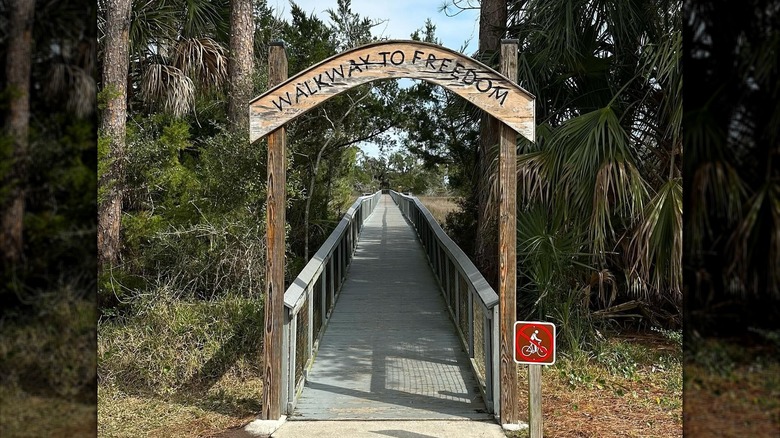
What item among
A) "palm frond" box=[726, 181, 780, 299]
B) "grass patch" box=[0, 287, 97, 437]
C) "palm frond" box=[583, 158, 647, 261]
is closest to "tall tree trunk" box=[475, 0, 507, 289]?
"palm frond" box=[583, 158, 647, 261]

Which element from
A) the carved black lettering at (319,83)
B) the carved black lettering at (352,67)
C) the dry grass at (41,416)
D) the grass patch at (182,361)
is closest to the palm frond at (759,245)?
the dry grass at (41,416)

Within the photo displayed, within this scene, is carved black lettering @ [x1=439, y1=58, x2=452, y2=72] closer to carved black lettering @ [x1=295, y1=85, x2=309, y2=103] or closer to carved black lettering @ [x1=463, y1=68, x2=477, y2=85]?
carved black lettering @ [x1=463, y1=68, x2=477, y2=85]

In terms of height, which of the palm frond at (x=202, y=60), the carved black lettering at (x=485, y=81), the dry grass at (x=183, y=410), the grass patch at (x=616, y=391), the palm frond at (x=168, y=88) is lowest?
the dry grass at (x=183, y=410)

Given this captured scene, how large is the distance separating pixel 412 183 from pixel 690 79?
4745 centimetres

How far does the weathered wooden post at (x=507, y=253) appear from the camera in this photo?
5.32 metres

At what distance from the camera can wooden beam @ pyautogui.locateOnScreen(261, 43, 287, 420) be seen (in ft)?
18.0

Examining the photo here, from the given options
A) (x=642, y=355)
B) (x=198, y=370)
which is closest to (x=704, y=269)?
(x=642, y=355)

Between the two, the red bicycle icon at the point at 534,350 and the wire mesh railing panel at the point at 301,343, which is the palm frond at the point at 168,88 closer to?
the wire mesh railing panel at the point at 301,343

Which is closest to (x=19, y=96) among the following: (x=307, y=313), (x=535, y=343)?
(x=535, y=343)

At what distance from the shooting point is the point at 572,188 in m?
6.91

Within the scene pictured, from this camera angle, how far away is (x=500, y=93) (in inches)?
207

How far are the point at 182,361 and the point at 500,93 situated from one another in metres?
4.62

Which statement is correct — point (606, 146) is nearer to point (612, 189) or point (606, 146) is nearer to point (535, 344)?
point (612, 189)

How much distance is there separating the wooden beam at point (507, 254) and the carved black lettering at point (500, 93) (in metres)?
0.18
